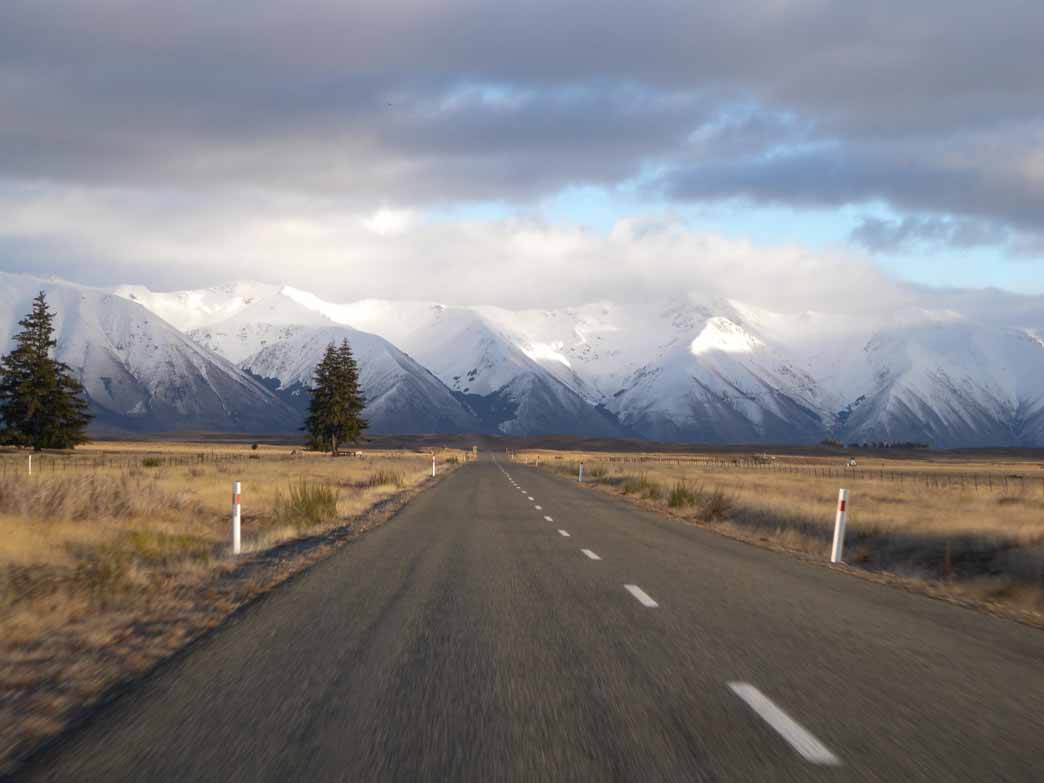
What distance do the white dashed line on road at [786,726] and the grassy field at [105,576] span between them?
411cm

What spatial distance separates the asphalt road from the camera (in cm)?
502

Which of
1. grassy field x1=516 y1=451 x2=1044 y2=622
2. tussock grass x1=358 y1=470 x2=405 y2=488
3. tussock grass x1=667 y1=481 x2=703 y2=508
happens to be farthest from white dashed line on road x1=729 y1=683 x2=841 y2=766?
tussock grass x1=358 y1=470 x2=405 y2=488

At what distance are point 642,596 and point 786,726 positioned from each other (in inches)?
197

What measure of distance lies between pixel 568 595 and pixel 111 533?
8.08 metres

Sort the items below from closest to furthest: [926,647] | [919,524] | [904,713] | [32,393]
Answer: [904,713], [926,647], [919,524], [32,393]

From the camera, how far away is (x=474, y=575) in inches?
489

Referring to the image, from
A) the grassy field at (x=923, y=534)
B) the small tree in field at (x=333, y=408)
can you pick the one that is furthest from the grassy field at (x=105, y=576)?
the small tree in field at (x=333, y=408)

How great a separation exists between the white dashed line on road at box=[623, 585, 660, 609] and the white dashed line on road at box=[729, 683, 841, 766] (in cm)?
335

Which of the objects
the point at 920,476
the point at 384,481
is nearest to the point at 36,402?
the point at 384,481

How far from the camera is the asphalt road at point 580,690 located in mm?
5023

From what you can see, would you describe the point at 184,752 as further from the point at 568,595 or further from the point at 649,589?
the point at 649,589

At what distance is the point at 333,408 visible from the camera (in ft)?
308

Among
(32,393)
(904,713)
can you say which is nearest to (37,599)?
(904,713)

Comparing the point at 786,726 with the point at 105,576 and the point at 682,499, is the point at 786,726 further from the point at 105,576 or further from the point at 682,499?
the point at 682,499
